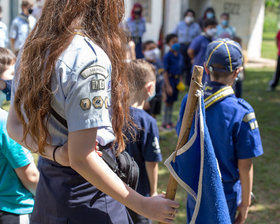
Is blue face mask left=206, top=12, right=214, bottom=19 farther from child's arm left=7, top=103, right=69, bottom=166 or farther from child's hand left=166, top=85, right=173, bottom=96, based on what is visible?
child's arm left=7, top=103, right=69, bottom=166

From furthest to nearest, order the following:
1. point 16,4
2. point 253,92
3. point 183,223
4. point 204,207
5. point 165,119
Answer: point 16,4 < point 253,92 < point 165,119 < point 183,223 < point 204,207

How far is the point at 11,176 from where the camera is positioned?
2.12 m

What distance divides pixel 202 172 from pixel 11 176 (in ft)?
3.72

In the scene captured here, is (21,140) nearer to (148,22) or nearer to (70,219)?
(70,219)

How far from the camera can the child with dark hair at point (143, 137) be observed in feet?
8.76

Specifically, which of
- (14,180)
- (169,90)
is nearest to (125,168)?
(14,180)

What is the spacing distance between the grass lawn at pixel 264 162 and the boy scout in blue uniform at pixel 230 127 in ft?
4.91

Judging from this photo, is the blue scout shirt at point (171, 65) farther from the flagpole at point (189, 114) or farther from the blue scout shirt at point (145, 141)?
the flagpole at point (189, 114)

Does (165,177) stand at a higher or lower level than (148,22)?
lower

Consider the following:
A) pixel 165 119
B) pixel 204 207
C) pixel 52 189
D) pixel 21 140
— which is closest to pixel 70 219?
pixel 52 189

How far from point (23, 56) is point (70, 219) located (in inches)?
25.6

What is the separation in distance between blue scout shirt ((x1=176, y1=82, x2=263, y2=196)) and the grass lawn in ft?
5.20

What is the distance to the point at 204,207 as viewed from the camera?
1.49m

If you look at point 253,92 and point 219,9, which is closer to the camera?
point 253,92
